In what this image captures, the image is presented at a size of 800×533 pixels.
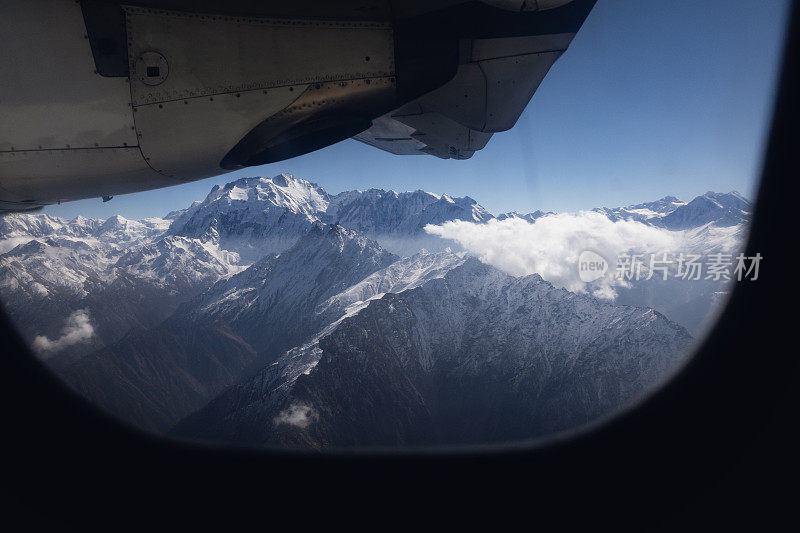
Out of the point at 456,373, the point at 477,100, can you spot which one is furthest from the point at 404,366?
the point at 477,100

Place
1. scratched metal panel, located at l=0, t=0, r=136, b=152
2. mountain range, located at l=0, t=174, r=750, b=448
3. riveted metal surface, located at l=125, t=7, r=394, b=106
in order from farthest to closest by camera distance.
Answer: mountain range, located at l=0, t=174, r=750, b=448, riveted metal surface, located at l=125, t=7, r=394, b=106, scratched metal panel, located at l=0, t=0, r=136, b=152

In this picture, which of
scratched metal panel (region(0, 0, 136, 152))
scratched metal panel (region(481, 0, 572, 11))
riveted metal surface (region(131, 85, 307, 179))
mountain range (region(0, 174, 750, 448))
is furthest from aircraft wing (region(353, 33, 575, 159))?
mountain range (region(0, 174, 750, 448))

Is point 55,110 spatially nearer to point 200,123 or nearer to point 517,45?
point 200,123

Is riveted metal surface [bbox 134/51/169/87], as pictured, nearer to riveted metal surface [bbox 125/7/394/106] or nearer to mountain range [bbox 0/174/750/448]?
riveted metal surface [bbox 125/7/394/106]

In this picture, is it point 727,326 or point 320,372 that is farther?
point 320,372

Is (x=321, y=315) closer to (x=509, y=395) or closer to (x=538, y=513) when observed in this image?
(x=509, y=395)

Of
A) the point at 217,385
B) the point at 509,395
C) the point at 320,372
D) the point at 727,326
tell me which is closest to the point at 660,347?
the point at 509,395
